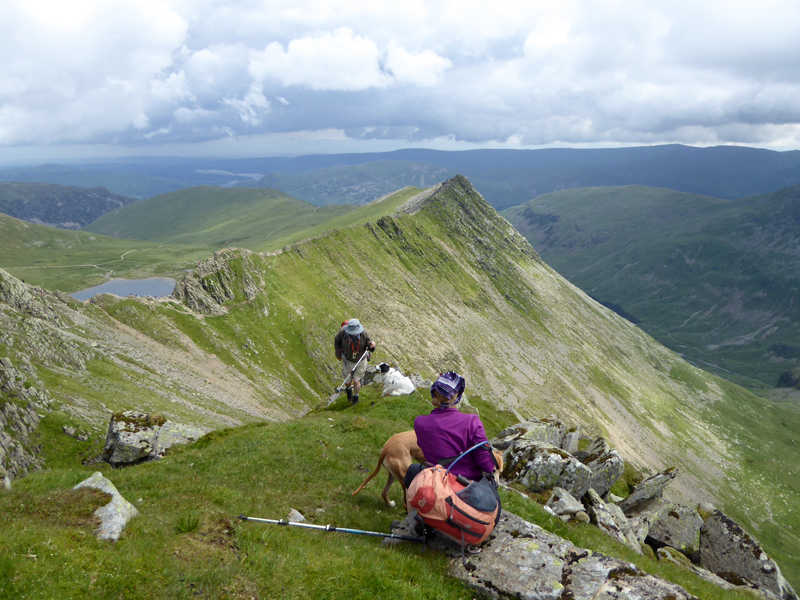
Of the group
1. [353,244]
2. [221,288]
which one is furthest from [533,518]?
[353,244]

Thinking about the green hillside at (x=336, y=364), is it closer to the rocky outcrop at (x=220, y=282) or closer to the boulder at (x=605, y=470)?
the rocky outcrop at (x=220, y=282)

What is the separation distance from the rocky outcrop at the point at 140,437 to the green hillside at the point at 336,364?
13.1 feet

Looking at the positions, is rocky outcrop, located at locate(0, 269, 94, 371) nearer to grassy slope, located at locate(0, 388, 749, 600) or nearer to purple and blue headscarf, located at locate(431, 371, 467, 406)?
grassy slope, located at locate(0, 388, 749, 600)

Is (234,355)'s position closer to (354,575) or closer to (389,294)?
(389,294)

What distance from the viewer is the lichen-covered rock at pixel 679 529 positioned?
824 inches

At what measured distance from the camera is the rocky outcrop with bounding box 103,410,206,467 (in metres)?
21.8

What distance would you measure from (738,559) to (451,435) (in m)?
20.7

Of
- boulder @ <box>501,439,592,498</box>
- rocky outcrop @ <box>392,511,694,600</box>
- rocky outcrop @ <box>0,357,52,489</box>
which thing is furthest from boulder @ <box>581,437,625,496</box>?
rocky outcrop @ <box>0,357,52,489</box>

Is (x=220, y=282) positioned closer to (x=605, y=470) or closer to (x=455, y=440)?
(x=605, y=470)

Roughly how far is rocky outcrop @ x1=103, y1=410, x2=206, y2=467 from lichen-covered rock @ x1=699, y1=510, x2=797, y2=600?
27.7 meters

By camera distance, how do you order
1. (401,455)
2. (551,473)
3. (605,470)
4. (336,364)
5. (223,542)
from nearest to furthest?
1. (223,542)
2. (401,455)
3. (551,473)
4. (605,470)
5. (336,364)

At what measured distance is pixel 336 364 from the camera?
279 feet

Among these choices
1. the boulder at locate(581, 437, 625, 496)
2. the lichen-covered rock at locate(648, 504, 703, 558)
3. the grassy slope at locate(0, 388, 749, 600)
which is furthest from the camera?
the boulder at locate(581, 437, 625, 496)

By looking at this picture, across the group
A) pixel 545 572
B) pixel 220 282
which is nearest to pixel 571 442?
pixel 545 572
